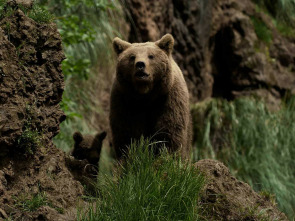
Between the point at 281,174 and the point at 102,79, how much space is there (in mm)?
4436

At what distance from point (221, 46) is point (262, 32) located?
933 millimetres

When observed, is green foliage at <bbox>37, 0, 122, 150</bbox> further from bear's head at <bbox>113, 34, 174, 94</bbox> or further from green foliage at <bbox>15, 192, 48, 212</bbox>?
green foliage at <bbox>15, 192, 48, 212</bbox>

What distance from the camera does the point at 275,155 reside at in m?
8.02

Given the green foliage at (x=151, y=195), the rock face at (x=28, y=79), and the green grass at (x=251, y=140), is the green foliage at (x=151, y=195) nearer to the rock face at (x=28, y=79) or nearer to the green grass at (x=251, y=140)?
the rock face at (x=28, y=79)

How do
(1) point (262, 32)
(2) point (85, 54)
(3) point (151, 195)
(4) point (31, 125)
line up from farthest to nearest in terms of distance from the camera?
(1) point (262, 32), (2) point (85, 54), (4) point (31, 125), (3) point (151, 195)

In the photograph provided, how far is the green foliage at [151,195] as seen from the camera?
3.44 meters

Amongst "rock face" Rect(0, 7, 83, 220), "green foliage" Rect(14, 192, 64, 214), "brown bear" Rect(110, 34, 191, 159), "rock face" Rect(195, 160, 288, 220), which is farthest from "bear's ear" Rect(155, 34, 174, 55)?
"green foliage" Rect(14, 192, 64, 214)

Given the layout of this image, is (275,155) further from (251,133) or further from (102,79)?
(102,79)

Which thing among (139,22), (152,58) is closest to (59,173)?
(152,58)

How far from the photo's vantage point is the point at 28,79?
3936 mm

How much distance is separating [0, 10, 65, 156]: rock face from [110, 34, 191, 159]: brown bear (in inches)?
35.8

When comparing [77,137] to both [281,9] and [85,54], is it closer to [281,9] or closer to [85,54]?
[85,54]

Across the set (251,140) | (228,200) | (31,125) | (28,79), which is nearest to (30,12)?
(28,79)

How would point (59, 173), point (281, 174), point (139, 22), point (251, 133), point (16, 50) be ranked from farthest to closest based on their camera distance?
1. point (139, 22)
2. point (251, 133)
3. point (281, 174)
4. point (59, 173)
5. point (16, 50)
